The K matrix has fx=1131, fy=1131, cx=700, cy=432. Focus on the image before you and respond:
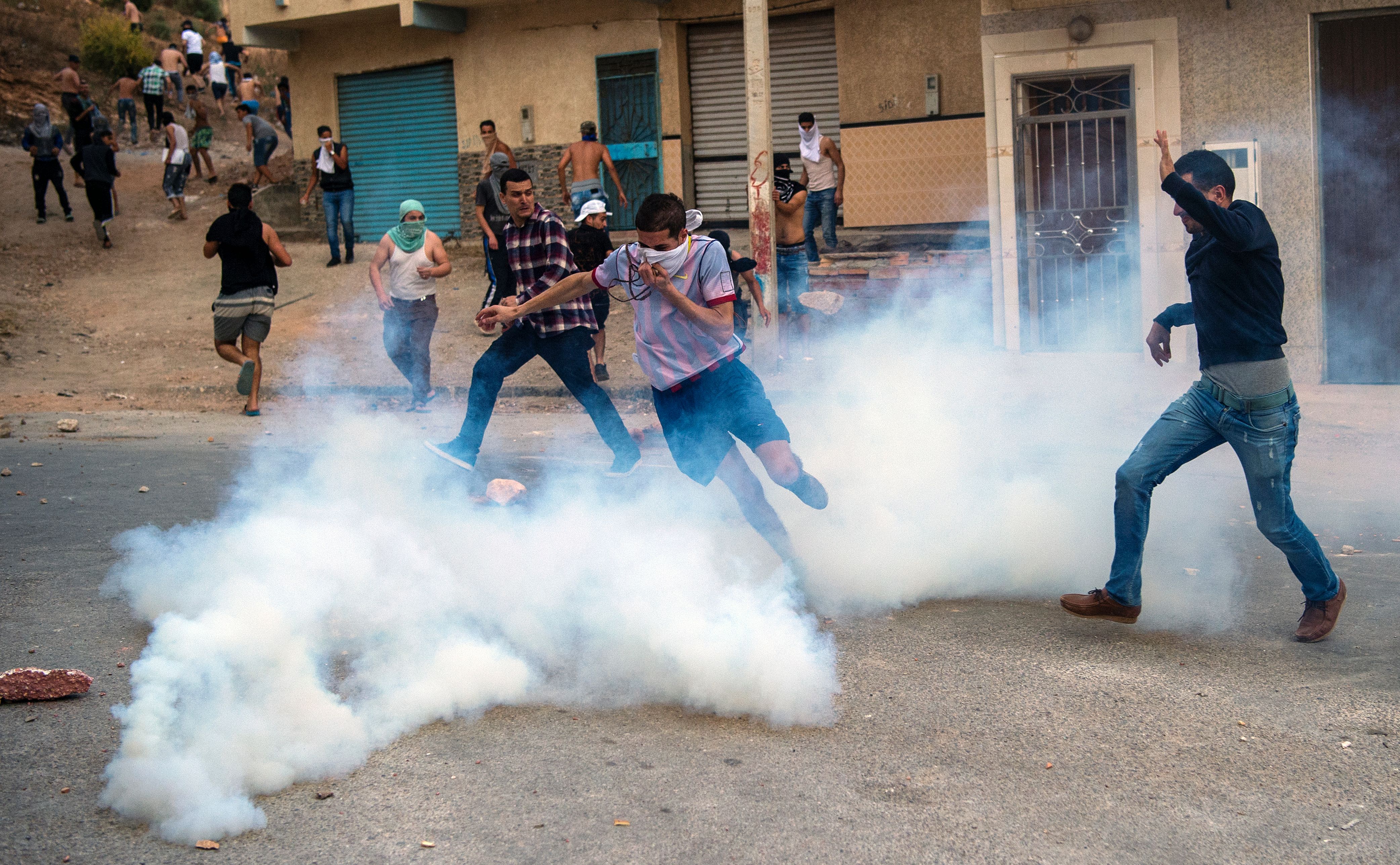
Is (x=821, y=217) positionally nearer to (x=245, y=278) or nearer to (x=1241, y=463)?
(x=245, y=278)

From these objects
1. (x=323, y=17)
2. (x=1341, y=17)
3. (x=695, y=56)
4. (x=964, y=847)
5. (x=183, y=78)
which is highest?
(x=183, y=78)

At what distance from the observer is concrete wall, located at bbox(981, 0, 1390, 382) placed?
29.8 feet

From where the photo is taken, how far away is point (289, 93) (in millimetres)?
17641

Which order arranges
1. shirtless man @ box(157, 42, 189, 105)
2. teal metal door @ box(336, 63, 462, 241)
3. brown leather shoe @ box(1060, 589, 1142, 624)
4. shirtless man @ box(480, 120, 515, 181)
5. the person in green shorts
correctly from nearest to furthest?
brown leather shoe @ box(1060, 589, 1142, 624) < shirtless man @ box(480, 120, 515, 181) < teal metal door @ box(336, 63, 462, 241) < the person in green shorts < shirtless man @ box(157, 42, 189, 105)

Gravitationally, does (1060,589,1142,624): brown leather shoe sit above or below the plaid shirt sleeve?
below

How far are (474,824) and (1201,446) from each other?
8.79 feet

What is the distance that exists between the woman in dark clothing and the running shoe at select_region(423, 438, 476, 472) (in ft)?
39.4

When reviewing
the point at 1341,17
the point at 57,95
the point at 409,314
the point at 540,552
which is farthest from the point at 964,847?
the point at 57,95

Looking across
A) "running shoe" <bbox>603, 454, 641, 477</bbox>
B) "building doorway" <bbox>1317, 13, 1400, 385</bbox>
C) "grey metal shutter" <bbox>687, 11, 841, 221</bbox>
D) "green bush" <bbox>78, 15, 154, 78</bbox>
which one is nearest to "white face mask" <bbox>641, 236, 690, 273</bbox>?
"running shoe" <bbox>603, 454, 641, 477</bbox>

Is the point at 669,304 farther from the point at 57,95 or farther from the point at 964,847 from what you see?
the point at 57,95

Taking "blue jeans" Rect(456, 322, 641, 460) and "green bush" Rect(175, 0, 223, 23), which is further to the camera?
"green bush" Rect(175, 0, 223, 23)

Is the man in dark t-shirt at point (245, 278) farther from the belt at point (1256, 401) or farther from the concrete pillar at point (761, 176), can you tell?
the belt at point (1256, 401)

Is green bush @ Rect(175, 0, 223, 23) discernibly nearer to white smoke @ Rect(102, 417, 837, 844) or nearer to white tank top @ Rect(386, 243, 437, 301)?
white tank top @ Rect(386, 243, 437, 301)

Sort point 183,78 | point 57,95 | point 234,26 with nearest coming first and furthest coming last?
point 234,26, point 57,95, point 183,78
